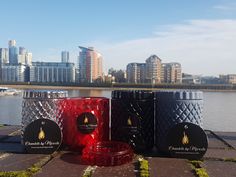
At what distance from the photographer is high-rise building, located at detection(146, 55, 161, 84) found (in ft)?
527

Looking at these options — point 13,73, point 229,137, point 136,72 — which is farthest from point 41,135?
point 13,73

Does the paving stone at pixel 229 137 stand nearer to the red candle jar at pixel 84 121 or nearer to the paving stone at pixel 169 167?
the paving stone at pixel 169 167

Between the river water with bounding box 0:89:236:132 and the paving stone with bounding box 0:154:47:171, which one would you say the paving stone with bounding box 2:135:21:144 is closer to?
the paving stone with bounding box 0:154:47:171

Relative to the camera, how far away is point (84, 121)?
15.8ft

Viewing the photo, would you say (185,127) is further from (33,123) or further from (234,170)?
(33,123)

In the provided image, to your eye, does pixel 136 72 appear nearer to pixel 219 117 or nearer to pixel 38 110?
pixel 219 117

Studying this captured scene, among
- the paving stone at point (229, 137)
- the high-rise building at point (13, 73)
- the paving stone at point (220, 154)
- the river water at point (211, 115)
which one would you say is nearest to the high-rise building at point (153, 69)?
Answer: the high-rise building at point (13, 73)

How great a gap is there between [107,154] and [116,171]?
1.05 ft

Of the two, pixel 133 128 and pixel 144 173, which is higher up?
pixel 133 128

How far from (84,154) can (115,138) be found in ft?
2.53

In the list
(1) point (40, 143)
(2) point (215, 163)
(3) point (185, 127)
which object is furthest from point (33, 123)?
(2) point (215, 163)

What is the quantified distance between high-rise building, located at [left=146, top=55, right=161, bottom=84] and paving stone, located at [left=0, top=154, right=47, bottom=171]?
153m

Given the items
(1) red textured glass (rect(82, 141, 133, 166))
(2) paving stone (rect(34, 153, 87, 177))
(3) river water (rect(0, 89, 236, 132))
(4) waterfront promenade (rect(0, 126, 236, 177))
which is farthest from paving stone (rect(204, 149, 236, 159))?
(3) river water (rect(0, 89, 236, 132))

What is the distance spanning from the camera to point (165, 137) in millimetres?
4668
